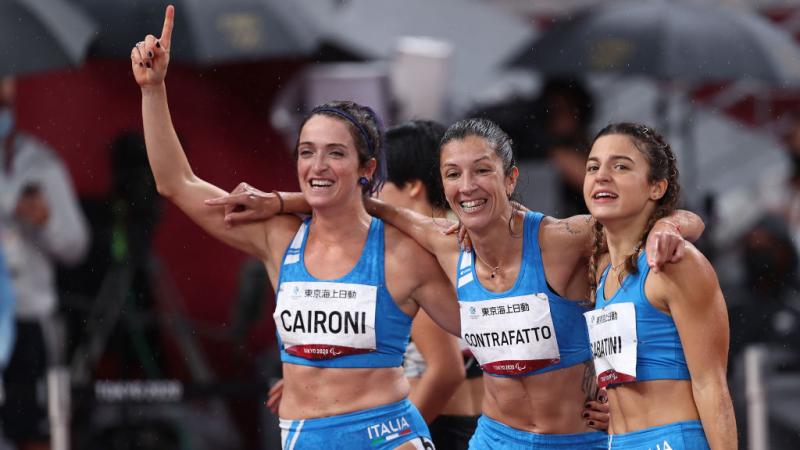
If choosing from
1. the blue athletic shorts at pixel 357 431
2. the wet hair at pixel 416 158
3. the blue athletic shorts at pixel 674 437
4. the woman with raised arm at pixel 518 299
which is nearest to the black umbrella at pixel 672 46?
the wet hair at pixel 416 158

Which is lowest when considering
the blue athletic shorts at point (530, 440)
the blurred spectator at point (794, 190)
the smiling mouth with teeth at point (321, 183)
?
the blue athletic shorts at point (530, 440)

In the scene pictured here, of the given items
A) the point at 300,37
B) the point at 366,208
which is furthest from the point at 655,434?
the point at 300,37

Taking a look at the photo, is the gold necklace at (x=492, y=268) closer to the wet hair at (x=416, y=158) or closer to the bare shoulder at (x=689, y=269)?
the bare shoulder at (x=689, y=269)

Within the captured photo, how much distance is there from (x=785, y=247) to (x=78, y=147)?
15.9 feet

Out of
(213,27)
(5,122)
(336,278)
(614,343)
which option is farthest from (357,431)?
(5,122)

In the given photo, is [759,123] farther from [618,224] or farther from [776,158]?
[618,224]

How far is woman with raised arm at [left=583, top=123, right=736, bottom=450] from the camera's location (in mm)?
4059

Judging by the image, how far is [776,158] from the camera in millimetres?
11727

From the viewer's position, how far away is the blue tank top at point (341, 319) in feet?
15.2

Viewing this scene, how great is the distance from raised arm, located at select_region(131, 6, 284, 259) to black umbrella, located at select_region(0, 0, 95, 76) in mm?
2058

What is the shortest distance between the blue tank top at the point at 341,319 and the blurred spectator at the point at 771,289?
3230 mm

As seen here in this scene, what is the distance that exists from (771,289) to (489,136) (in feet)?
13.8

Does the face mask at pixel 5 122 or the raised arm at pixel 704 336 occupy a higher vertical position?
the face mask at pixel 5 122

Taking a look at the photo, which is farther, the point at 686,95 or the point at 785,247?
the point at 686,95
